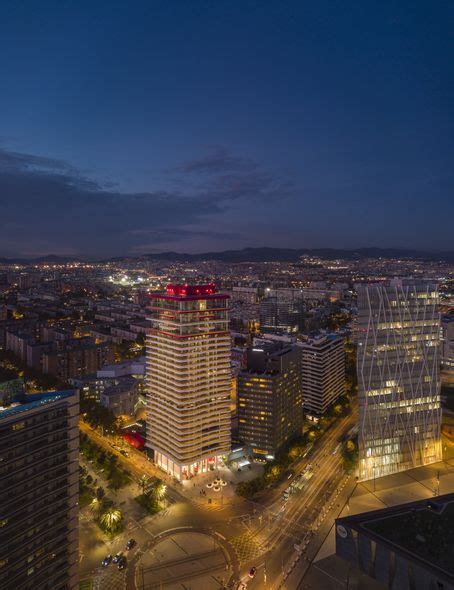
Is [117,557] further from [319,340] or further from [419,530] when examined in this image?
[319,340]

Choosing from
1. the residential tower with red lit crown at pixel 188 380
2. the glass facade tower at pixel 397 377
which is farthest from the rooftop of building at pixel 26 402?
the glass facade tower at pixel 397 377

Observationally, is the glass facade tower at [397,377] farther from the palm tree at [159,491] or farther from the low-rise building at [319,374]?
the palm tree at [159,491]

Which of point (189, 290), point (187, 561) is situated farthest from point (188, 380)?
point (187, 561)

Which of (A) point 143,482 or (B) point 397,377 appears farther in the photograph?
(B) point 397,377

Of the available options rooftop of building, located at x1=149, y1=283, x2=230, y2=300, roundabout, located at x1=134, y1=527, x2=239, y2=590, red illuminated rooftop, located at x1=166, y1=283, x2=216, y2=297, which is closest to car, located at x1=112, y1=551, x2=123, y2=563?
roundabout, located at x1=134, y1=527, x2=239, y2=590

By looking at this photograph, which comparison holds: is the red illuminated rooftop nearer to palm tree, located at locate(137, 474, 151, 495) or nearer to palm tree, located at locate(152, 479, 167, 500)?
palm tree, located at locate(137, 474, 151, 495)

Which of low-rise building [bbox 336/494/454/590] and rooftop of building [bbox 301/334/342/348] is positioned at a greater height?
rooftop of building [bbox 301/334/342/348]

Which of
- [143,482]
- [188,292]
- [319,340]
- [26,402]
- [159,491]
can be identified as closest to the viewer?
[26,402]
